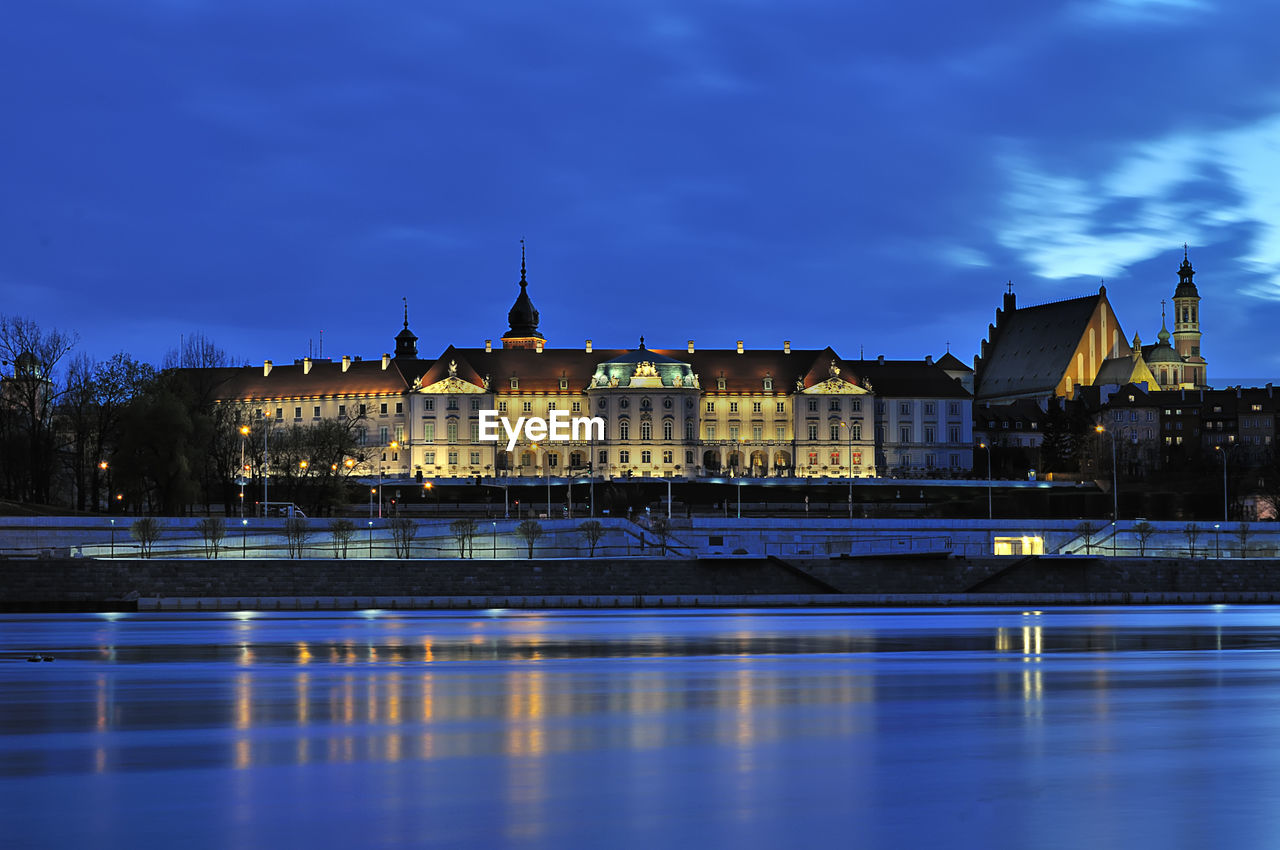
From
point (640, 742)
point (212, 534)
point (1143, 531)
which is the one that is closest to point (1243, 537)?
point (1143, 531)

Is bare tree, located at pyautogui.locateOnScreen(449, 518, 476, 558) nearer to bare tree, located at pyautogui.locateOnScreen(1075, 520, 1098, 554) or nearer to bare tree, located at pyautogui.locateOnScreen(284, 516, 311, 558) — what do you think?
bare tree, located at pyautogui.locateOnScreen(284, 516, 311, 558)

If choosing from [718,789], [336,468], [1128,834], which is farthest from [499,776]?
[336,468]

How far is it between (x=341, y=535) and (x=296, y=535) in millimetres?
3109

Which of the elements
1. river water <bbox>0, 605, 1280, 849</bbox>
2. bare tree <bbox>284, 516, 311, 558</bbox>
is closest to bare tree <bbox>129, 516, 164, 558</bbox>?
bare tree <bbox>284, 516, 311, 558</bbox>

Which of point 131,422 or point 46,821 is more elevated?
point 131,422

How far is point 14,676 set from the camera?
35219 millimetres

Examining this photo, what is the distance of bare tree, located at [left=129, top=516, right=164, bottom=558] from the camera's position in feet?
238

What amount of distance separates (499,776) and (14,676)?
16.5 metres

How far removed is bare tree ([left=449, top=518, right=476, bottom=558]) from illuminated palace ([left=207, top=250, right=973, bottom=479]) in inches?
3731

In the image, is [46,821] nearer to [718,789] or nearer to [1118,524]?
[718,789]

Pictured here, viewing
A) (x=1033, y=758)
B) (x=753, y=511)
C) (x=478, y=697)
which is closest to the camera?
(x=1033, y=758)

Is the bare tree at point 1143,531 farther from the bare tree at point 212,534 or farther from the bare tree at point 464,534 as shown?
the bare tree at point 212,534

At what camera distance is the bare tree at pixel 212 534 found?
7294cm

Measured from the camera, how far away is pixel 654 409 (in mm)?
182125
